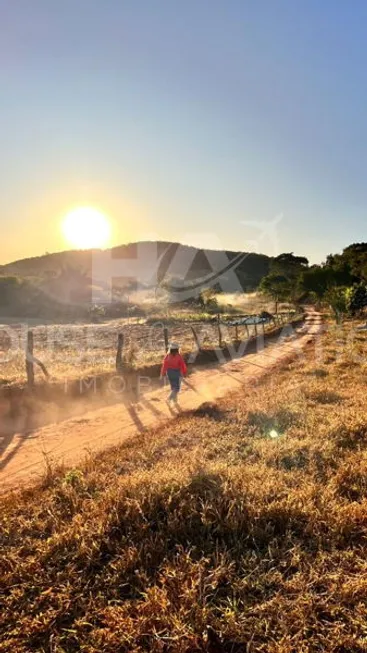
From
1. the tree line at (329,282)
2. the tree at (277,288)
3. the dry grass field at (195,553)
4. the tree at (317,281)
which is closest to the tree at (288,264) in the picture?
the tree line at (329,282)

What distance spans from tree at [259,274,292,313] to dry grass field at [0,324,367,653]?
166 ft

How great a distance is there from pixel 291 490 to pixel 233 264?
124773 mm

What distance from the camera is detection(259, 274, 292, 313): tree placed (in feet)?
184

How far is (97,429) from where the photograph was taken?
9.27 meters

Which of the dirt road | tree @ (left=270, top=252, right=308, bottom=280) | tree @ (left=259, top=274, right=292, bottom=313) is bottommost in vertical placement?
the dirt road

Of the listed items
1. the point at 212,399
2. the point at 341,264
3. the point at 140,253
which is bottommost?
the point at 212,399

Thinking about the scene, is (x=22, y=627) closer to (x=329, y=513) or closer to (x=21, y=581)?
(x=21, y=581)

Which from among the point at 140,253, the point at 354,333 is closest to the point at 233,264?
the point at 140,253

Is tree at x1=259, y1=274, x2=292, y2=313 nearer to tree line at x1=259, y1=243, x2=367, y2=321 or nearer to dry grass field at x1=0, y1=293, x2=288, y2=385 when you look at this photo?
tree line at x1=259, y1=243, x2=367, y2=321

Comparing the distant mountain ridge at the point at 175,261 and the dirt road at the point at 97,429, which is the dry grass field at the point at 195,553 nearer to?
the dirt road at the point at 97,429

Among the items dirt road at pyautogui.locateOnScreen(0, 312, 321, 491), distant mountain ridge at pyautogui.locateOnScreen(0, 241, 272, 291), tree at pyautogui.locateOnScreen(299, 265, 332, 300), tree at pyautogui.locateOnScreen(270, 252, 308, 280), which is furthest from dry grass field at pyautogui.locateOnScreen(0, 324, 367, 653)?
distant mountain ridge at pyautogui.locateOnScreen(0, 241, 272, 291)

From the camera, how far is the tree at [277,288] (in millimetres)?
56000

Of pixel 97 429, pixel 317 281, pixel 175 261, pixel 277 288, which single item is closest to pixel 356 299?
pixel 317 281

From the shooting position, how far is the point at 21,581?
3.71m
